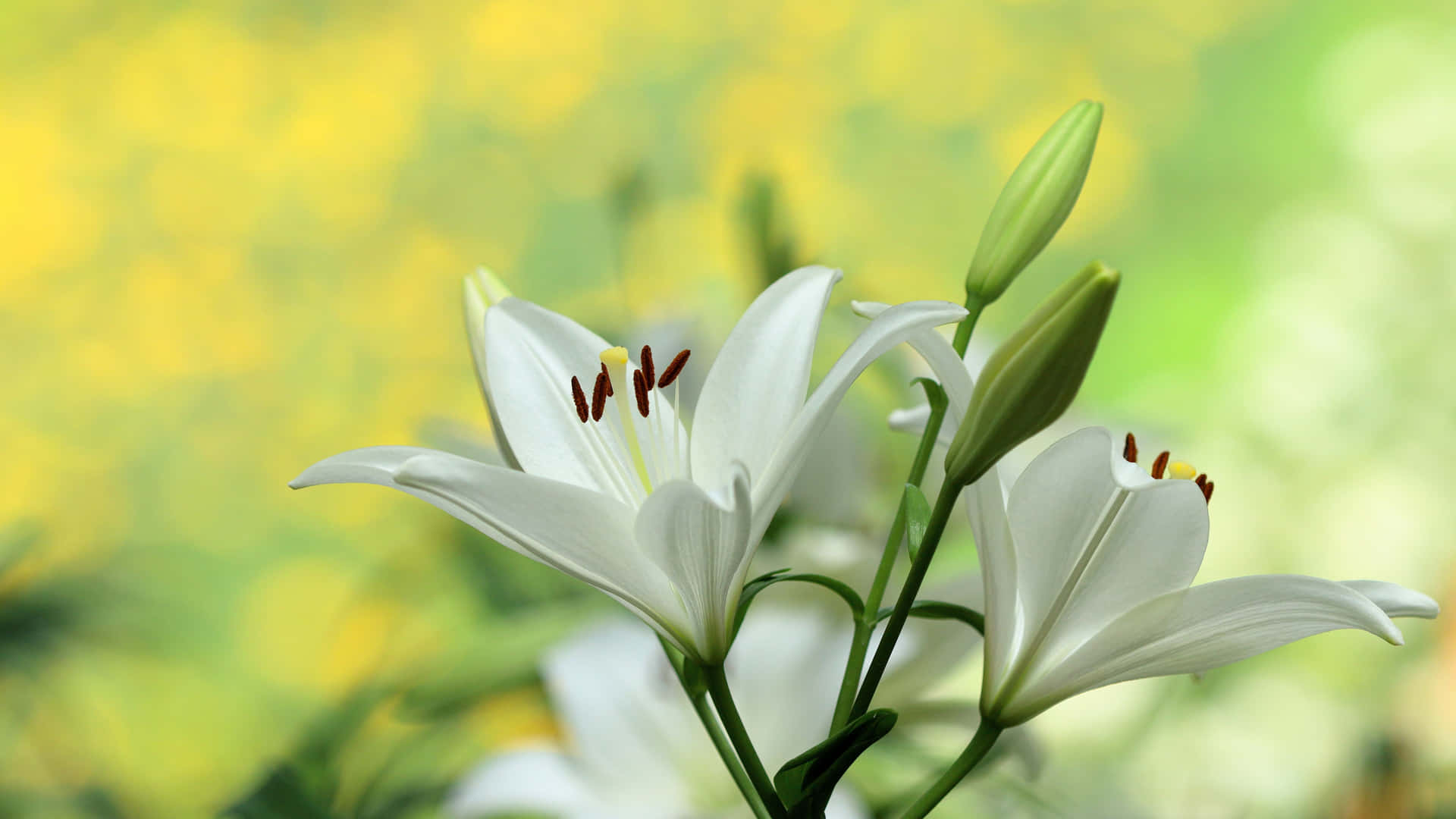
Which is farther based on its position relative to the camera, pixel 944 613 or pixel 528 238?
pixel 528 238

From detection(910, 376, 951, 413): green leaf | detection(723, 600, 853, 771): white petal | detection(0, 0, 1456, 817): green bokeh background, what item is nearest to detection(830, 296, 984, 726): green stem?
detection(910, 376, 951, 413): green leaf

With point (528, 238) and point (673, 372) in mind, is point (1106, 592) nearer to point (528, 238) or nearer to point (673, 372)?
point (673, 372)

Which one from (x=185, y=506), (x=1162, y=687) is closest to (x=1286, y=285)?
(x=1162, y=687)

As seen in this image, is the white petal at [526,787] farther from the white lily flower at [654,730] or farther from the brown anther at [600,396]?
the brown anther at [600,396]

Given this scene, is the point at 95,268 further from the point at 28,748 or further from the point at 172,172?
the point at 28,748

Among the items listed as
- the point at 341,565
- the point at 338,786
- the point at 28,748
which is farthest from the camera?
the point at 341,565

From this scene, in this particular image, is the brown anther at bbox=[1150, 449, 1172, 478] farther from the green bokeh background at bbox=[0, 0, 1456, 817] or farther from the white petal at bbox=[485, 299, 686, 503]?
the green bokeh background at bbox=[0, 0, 1456, 817]

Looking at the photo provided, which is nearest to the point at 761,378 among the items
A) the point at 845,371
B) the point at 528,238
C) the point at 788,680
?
the point at 845,371
